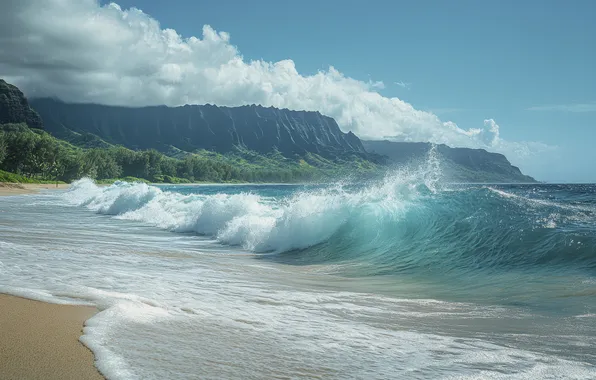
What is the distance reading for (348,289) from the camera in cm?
1007

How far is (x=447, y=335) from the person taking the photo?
6.44 m

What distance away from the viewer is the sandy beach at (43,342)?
4207 mm

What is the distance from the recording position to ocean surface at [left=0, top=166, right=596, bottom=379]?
17.0ft

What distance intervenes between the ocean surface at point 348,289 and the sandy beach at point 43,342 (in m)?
0.20

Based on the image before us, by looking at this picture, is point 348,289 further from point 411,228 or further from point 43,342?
point 411,228

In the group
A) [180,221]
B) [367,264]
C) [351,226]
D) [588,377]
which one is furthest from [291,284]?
[180,221]

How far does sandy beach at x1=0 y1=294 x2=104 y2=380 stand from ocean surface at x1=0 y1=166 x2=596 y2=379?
205mm

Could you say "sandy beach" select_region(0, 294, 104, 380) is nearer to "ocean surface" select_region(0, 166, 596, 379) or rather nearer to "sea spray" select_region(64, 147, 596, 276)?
"ocean surface" select_region(0, 166, 596, 379)

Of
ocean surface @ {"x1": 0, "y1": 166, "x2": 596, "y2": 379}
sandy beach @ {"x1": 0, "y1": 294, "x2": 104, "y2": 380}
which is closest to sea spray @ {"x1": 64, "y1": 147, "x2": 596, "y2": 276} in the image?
ocean surface @ {"x1": 0, "y1": 166, "x2": 596, "y2": 379}

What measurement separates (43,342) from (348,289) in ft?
20.7

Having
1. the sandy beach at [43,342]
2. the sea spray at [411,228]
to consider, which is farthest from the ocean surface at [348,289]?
the sandy beach at [43,342]

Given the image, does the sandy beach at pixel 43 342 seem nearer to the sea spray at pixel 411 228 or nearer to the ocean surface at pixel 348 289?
the ocean surface at pixel 348 289

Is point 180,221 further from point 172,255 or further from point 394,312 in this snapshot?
point 394,312

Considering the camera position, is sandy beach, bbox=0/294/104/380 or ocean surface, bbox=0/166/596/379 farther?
ocean surface, bbox=0/166/596/379
